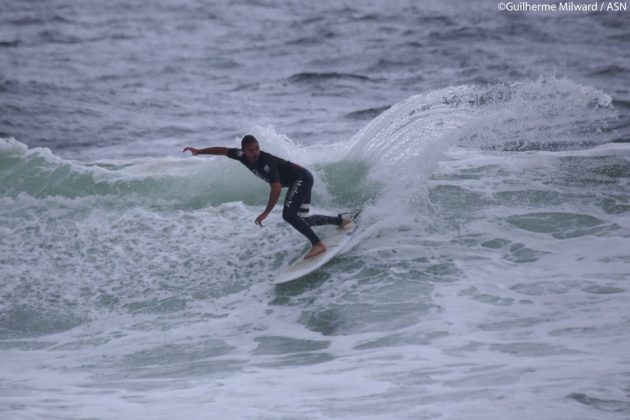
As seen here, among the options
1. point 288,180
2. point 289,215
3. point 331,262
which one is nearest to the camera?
point 289,215

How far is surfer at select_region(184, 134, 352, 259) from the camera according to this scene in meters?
9.55

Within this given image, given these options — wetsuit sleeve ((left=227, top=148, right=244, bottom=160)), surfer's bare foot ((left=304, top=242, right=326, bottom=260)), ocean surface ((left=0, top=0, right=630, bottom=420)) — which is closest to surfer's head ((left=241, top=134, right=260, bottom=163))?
wetsuit sleeve ((left=227, top=148, right=244, bottom=160))

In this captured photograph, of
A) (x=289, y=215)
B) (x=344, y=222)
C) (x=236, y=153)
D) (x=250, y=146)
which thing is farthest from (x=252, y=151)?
(x=344, y=222)

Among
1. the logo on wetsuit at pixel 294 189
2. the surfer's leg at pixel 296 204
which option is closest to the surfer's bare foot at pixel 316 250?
the surfer's leg at pixel 296 204

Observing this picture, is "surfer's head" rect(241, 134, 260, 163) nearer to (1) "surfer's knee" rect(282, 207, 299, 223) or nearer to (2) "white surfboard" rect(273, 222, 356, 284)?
(1) "surfer's knee" rect(282, 207, 299, 223)

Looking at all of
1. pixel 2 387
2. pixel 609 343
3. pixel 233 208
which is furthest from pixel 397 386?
pixel 233 208

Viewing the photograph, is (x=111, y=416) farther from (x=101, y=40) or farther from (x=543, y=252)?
(x=101, y=40)

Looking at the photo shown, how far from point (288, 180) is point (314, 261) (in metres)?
0.97

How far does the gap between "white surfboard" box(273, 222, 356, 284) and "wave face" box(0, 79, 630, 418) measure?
0.16m

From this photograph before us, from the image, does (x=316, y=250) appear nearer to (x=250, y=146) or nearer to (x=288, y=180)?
(x=288, y=180)

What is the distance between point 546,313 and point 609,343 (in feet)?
3.40

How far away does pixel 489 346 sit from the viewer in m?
7.82

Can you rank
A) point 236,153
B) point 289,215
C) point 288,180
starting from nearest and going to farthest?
point 236,153
point 289,215
point 288,180

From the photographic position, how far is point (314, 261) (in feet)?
33.7
